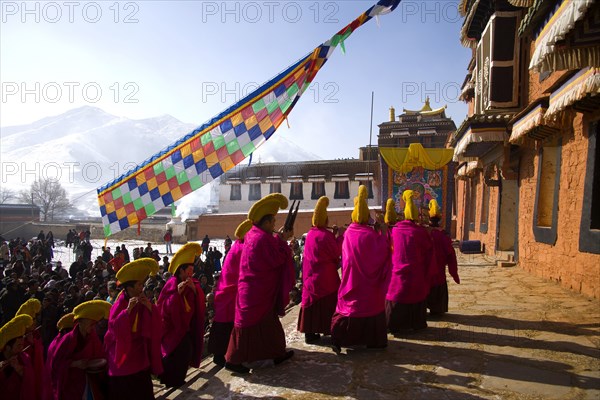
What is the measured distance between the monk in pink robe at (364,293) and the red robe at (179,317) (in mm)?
1460

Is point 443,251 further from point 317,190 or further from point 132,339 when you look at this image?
point 317,190

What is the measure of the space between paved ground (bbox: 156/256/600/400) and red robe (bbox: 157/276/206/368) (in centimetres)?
39

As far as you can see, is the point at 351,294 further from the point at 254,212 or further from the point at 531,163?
the point at 531,163

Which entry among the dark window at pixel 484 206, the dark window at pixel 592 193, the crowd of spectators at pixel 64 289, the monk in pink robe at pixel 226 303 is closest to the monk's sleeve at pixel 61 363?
the monk in pink robe at pixel 226 303

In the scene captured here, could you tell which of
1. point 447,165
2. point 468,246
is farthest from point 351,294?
point 447,165

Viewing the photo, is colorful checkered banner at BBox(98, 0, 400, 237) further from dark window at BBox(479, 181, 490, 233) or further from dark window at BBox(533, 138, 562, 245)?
dark window at BBox(479, 181, 490, 233)

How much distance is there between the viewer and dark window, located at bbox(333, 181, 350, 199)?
32.0 metres

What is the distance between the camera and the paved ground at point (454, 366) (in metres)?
3.66

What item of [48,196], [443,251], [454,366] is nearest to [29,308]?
[454,366]

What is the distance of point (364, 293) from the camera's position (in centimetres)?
464

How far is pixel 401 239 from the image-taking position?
5.57m

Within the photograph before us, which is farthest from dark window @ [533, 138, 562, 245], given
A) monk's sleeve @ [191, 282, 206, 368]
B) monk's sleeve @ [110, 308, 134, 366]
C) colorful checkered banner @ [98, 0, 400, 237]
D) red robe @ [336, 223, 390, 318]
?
monk's sleeve @ [110, 308, 134, 366]

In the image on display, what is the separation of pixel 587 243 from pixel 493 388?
4225mm

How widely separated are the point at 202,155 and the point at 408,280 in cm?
306
